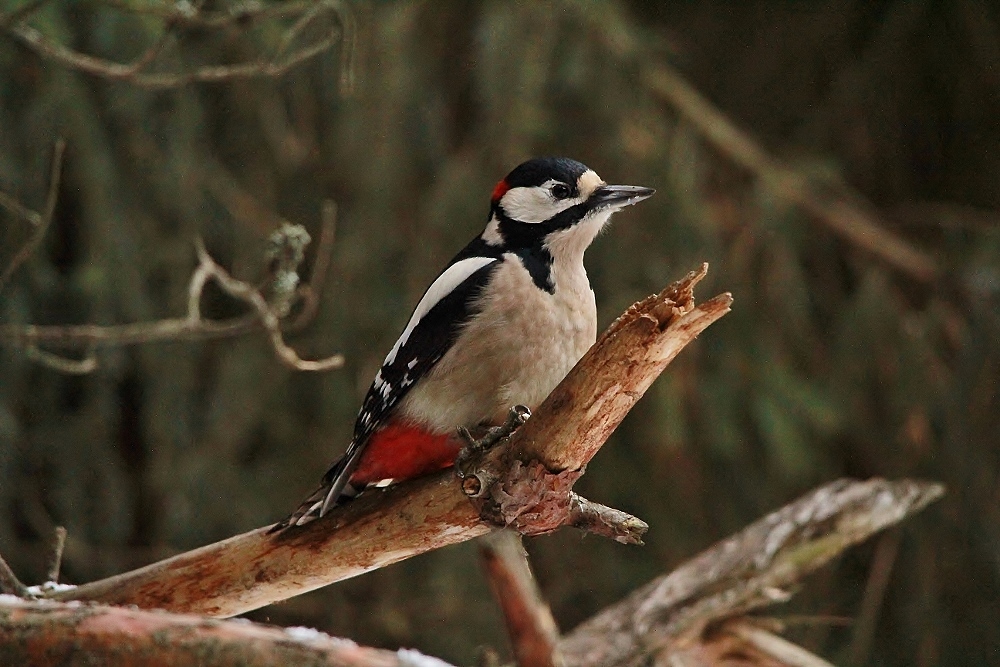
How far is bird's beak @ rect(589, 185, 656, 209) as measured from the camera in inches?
81.0

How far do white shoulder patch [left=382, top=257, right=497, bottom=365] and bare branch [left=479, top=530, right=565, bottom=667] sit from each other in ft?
1.24

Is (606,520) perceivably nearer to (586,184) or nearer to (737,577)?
(586,184)

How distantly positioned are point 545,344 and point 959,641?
2286 millimetres

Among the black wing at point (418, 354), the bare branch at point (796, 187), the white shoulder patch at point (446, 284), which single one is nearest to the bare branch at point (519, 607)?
the black wing at point (418, 354)

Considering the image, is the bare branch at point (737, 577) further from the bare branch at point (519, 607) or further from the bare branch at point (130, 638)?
the bare branch at point (130, 638)

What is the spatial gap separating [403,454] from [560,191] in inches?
20.8

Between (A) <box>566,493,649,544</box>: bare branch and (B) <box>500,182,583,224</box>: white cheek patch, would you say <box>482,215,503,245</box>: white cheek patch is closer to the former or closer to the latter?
(B) <box>500,182,583,224</box>: white cheek patch

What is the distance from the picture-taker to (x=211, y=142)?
137 inches

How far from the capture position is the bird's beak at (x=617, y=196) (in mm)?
2057

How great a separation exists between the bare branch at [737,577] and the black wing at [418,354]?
0.67 m

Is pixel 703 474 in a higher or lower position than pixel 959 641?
higher

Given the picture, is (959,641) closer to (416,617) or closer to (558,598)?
(558,598)

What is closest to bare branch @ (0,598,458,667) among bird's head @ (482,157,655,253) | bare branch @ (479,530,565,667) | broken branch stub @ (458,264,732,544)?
broken branch stub @ (458,264,732,544)

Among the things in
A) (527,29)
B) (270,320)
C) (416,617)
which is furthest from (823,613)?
(270,320)
